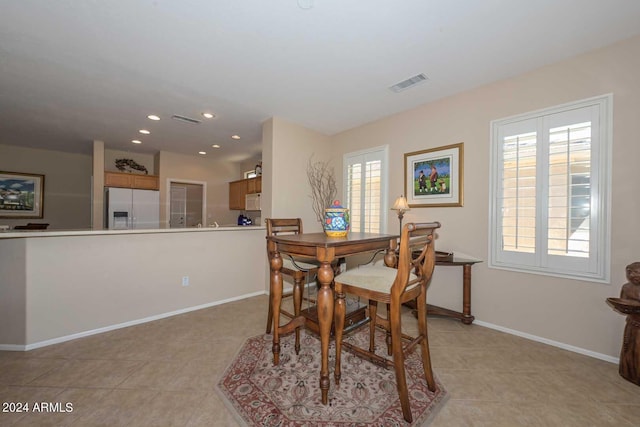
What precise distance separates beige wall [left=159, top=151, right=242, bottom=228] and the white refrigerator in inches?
6.8

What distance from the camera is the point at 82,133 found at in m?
4.46

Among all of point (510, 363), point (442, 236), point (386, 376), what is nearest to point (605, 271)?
point (510, 363)

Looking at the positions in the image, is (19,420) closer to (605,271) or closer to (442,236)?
(442,236)

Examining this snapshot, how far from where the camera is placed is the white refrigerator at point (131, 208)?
513 cm

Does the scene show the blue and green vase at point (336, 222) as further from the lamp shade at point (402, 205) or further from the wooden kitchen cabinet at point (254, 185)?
the wooden kitchen cabinet at point (254, 185)

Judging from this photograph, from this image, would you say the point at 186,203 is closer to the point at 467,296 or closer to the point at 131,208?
the point at 131,208

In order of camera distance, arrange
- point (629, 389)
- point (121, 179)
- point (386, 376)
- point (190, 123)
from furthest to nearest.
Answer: point (121, 179) → point (190, 123) → point (386, 376) → point (629, 389)

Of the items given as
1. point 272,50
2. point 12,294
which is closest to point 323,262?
point 272,50

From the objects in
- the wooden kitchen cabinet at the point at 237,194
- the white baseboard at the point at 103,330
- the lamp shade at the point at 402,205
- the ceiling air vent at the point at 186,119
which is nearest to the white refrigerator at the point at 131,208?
the wooden kitchen cabinet at the point at 237,194

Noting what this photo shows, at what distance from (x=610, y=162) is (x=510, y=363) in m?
1.80

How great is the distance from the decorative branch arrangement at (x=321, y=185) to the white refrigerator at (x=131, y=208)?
345cm

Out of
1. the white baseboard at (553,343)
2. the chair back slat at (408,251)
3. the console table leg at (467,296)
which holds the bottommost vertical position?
the white baseboard at (553,343)

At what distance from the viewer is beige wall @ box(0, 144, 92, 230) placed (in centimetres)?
512

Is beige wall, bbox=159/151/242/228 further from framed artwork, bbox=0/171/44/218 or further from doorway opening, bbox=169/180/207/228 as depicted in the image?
framed artwork, bbox=0/171/44/218
